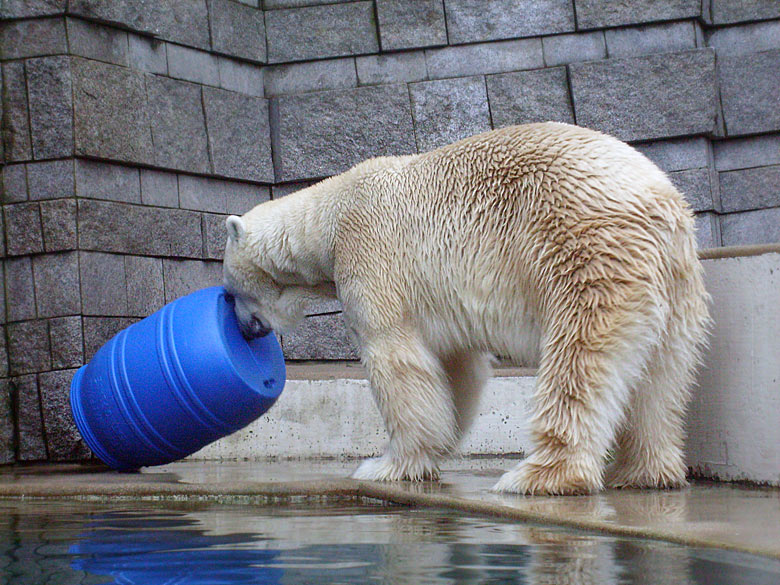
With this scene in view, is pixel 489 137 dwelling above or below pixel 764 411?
above

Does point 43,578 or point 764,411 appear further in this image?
point 764,411

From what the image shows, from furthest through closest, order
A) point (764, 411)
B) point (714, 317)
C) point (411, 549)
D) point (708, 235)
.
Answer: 1. point (708, 235)
2. point (714, 317)
3. point (764, 411)
4. point (411, 549)

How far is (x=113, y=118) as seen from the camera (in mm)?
5980

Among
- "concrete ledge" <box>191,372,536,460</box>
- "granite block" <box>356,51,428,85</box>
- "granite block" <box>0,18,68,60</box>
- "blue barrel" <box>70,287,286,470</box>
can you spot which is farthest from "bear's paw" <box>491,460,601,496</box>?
"granite block" <box>356,51,428,85</box>

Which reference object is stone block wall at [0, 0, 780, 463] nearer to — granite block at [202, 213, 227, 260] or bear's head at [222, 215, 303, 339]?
granite block at [202, 213, 227, 260]

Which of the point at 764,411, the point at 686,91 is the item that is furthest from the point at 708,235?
the point at 764,411

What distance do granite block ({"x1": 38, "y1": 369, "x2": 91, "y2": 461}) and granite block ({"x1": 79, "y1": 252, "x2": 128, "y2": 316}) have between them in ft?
1.30

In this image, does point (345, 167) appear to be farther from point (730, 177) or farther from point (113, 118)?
point (730, 177)

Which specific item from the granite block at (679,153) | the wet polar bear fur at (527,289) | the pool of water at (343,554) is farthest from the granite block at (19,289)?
the granite block at (679,153)

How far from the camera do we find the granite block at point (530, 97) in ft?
21.8

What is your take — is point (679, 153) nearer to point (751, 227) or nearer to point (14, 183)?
point (751, 227)

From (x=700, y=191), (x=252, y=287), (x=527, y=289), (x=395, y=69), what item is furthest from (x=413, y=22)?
(x=527, y=289)

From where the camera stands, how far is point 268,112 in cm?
693

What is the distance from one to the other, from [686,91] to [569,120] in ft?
2.45
